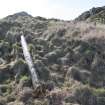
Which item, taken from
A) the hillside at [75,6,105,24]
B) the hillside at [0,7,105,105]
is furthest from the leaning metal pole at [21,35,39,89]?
the hillside at [75,6,105,24]

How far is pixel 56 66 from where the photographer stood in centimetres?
1698

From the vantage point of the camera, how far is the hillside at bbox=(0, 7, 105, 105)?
13586 mm

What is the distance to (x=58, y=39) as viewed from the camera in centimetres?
2023

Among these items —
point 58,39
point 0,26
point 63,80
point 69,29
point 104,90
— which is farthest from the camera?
point 0,26

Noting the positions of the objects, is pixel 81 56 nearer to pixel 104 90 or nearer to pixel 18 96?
pixel 104 90

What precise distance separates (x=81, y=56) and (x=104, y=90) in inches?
144

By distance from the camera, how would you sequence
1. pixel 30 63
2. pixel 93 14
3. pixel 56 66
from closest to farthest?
pixel 30 63, pixel 56 66, pixel 93 14

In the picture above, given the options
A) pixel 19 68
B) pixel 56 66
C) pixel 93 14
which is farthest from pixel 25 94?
pixel 93 14

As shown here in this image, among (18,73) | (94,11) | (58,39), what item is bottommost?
(18,73)

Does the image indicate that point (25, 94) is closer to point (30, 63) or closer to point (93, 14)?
point (30, 63)

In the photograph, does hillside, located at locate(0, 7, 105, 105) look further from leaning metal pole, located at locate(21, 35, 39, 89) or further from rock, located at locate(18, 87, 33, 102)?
leaning metal pole, located at locate(21, 35, 39, 89)

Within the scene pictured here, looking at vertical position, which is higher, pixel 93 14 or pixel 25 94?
pixel 93 14

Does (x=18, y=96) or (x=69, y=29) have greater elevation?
(x=69, y=29)

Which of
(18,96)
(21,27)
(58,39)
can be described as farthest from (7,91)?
(21,27)
